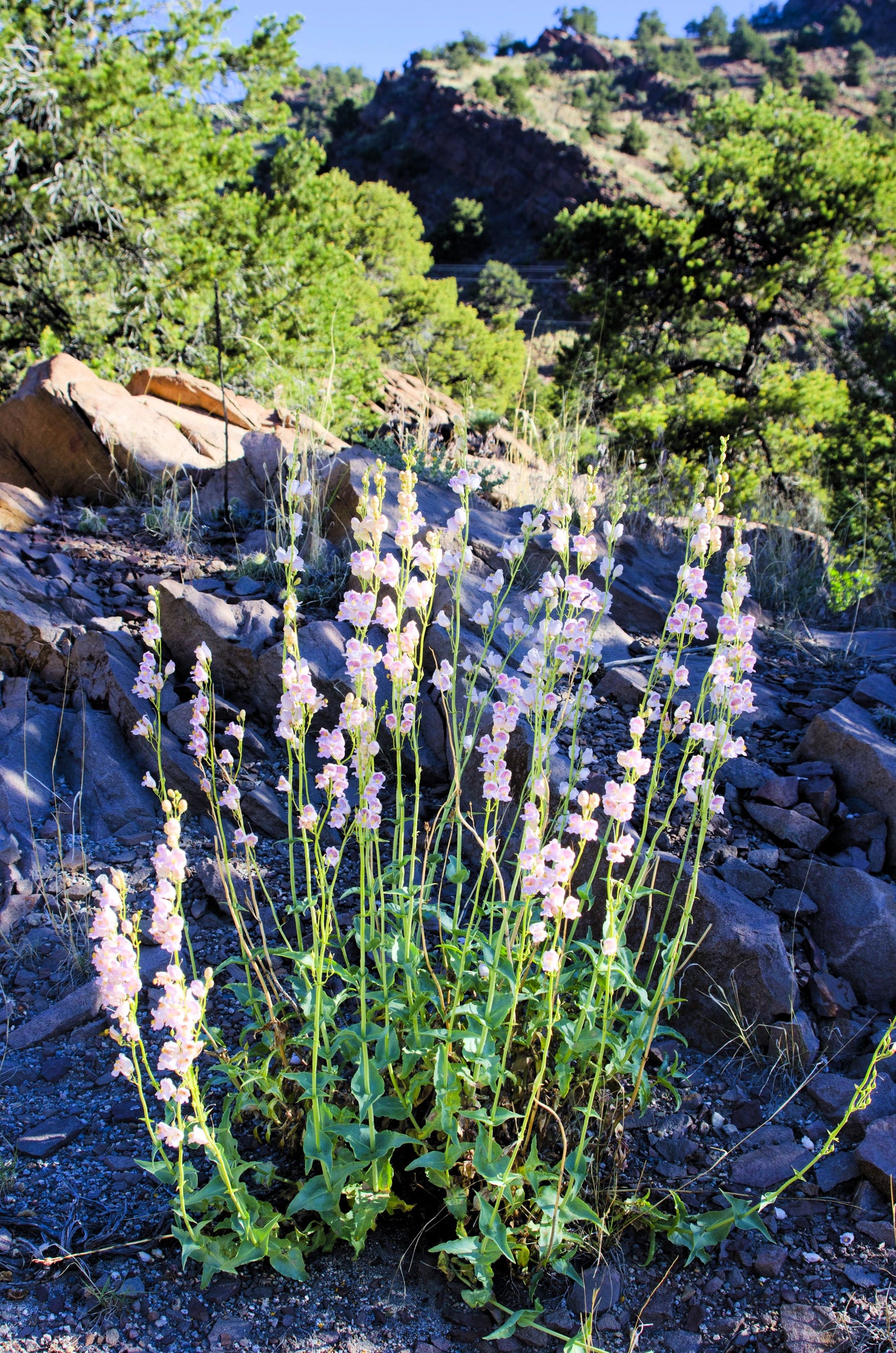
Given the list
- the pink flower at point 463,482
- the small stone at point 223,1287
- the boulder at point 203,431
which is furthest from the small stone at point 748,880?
the boulder at point 203,431

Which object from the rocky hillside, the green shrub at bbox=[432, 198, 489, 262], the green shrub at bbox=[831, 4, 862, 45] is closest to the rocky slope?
the rocky hillside

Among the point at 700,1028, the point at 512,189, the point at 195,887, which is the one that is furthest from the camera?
Answer: the point at 512,189

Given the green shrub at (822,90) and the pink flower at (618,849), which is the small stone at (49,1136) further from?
the green shrub at (822,90)

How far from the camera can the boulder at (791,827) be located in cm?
347

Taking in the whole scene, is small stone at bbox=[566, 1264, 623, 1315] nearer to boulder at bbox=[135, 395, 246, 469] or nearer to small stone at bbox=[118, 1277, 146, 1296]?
small stone at bbox=[118, 1277, 146, 1296]

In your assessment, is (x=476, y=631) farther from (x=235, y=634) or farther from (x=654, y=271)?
(x=654, y=271)

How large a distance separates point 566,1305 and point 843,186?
17.0 meters

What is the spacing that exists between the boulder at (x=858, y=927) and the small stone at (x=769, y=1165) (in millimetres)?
736

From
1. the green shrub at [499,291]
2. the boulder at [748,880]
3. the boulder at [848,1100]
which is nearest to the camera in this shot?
the boulder at [848,1100]

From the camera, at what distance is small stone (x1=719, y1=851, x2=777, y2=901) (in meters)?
3.29

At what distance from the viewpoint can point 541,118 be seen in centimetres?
4862

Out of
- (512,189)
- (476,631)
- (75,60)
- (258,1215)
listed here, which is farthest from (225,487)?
(512,189)

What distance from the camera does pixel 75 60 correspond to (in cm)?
984

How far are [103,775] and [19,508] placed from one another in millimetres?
2805
